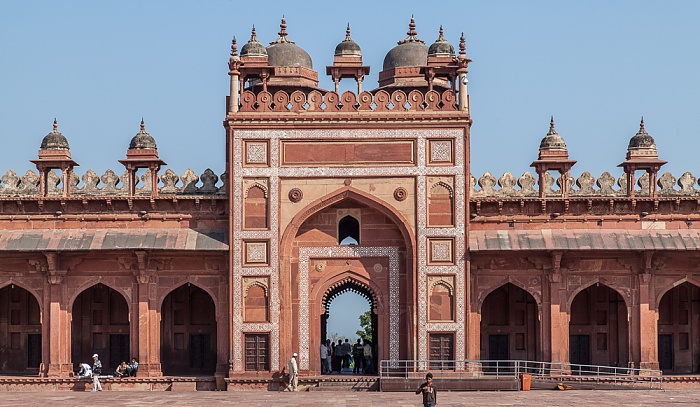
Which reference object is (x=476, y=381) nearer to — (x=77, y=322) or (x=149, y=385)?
(x=149, y=385)

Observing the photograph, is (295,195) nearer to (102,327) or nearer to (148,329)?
(148,329)

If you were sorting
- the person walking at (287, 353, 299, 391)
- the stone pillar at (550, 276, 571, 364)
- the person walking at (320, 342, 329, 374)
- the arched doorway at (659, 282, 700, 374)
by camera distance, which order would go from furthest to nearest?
the arched doorway at (659, 282, 700, 374), the person walking at (320, 342, 329, 374), the stone pillar at (550, 276, 571, 364), the person walking at (287, 353, 299, 391)

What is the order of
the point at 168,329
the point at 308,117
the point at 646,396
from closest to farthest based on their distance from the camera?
the point at 646,396 → the point at 308,117 → the point at 168,329

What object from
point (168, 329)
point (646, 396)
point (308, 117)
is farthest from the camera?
point (168, 329)

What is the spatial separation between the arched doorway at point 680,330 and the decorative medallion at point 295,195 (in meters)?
8.40

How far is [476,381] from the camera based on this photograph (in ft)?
85.7

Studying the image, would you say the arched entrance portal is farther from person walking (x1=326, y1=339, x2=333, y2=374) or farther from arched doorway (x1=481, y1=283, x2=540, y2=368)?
arched doorway (x1=481, y1=283, x2=540, y2=368)

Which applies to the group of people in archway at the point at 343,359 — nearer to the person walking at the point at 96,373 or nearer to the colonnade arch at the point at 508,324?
the colonnade arch at the point at 508,324

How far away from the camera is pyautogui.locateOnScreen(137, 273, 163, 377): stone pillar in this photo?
2744cm

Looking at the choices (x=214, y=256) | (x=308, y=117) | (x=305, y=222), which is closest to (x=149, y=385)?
(x=214, y=256)

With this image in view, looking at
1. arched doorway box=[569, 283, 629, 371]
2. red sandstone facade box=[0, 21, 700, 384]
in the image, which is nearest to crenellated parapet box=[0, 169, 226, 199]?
red sandstone facade box=[0, 21, 700, 384]

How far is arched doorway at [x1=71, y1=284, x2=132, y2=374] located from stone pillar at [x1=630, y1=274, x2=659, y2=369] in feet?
36.0

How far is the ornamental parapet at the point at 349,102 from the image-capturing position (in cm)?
2717

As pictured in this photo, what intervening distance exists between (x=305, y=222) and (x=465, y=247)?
336 cm
